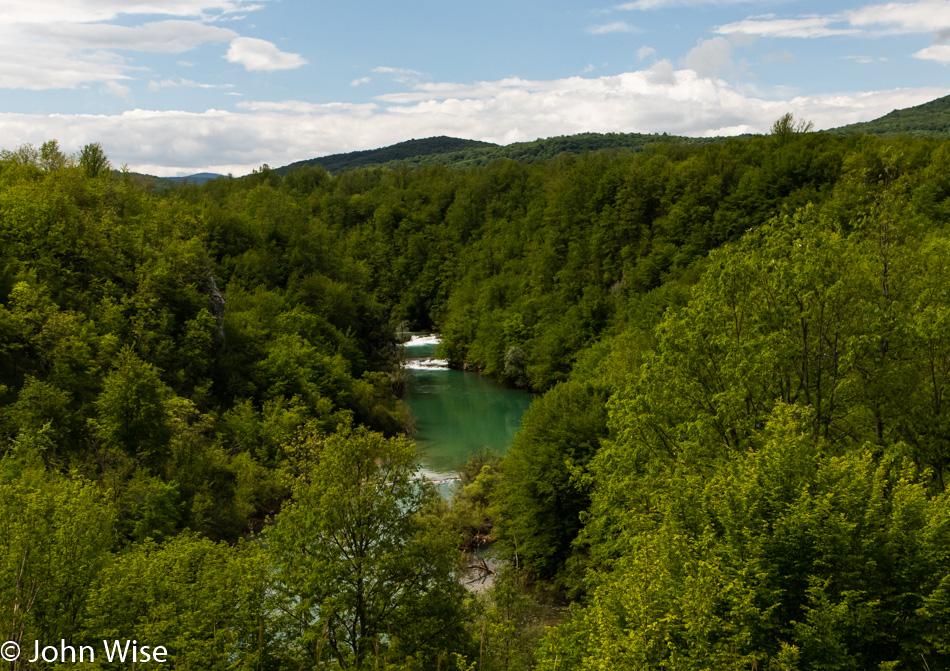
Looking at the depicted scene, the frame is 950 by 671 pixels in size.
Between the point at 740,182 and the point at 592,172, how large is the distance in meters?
18.1

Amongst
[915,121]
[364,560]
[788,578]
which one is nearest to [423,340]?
[364,560]

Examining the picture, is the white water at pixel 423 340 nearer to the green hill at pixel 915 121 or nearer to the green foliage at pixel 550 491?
the green foliage at pixel 550 491

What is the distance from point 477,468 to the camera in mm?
32938

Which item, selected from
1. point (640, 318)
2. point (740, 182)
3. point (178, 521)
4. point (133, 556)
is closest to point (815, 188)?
point (740, 182)

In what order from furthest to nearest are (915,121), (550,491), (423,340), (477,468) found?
1. (915,121)
2. (423,340)
3. (477,468)
4. (550,491)

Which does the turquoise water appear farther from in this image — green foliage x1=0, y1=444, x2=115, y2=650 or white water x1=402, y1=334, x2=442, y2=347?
green foliage x1=0, y1=444, x2=115, y2=650

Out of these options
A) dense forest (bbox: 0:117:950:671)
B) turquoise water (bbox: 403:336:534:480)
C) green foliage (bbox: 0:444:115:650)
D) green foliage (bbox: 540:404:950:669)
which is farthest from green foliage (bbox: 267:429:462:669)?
turquoise water (bbox: 403:336:534:480)

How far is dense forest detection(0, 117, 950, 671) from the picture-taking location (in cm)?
1045

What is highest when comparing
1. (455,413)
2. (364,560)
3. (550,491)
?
(364,560)

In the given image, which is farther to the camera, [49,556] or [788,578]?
[49,556]

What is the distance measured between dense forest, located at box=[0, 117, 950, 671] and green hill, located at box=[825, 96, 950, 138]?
106 m

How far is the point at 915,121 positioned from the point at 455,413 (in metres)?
150

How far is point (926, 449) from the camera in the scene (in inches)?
615

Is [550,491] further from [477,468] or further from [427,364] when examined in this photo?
[427,364]
